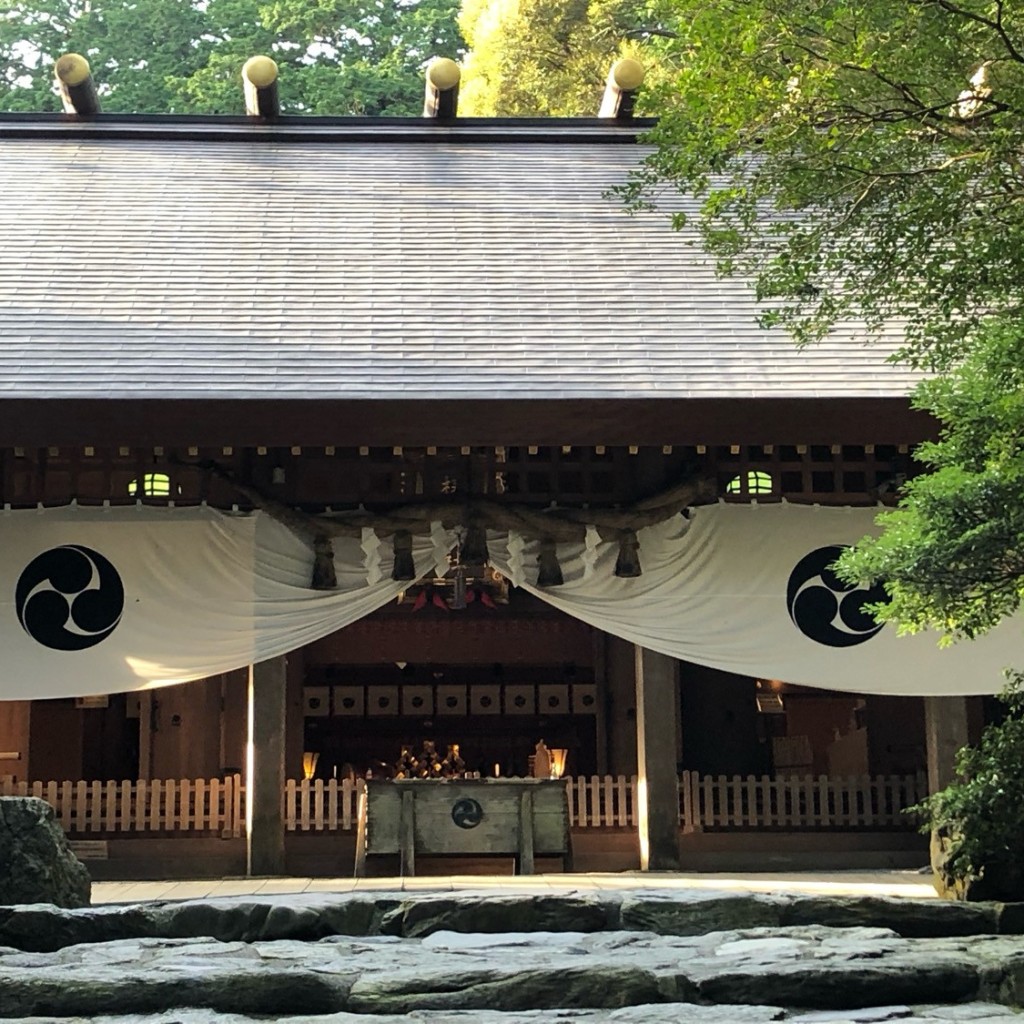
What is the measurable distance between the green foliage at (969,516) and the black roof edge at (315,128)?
8.24 meters

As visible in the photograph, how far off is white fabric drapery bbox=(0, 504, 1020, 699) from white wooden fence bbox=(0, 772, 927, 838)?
3.37ft

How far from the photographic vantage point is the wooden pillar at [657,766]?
8836mm

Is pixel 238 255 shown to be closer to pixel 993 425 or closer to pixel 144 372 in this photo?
pixel 144 372

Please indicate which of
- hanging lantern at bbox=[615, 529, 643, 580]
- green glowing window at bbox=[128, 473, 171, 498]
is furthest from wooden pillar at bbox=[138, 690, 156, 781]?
hanging lantern at bbox=[615, 529, 643, 580]

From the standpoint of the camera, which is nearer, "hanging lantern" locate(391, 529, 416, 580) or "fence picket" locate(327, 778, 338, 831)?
"hanging lantern" locate(391, 529, 416, 580)

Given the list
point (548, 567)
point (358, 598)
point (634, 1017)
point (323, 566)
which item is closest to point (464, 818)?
point (358, 598)

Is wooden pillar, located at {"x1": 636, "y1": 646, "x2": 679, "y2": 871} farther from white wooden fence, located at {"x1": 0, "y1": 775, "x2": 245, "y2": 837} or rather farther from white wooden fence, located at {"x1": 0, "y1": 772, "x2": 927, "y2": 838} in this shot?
white wooden fence, located at {"x1": 0, "y1": 775, "x2": 245, "y2": 837}

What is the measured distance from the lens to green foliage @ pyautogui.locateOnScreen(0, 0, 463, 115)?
919 inches

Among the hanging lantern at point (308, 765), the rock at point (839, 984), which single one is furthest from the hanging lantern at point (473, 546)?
the rock at point (839, 984)

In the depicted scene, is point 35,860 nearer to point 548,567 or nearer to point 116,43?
point 548,567

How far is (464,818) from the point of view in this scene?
8.88m

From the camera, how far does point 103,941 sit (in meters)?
5.87

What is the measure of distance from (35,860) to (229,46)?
2026 cm

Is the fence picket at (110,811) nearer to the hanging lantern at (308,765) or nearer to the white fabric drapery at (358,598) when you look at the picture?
the white fabric drapery at (358,598)
